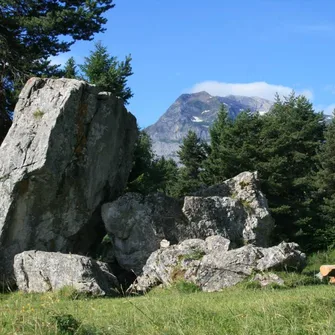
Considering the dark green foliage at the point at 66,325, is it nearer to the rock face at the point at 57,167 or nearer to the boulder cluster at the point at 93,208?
the boulder cluster at the point at 93,208

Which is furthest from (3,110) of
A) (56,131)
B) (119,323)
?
(119,323)

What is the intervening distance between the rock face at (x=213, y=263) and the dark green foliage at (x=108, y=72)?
1983cm

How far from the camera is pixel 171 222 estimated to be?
21.1 meters

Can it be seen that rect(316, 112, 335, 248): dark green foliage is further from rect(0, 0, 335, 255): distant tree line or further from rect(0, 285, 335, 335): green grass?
rect(0, 285, 335, 335): green grass

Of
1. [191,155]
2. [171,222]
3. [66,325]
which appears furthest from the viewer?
[191,155]

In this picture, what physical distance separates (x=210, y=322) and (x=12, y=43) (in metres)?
23.8

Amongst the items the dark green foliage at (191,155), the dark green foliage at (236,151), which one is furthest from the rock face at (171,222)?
the dark green foliage at (191,155)

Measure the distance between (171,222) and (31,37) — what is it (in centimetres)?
1333

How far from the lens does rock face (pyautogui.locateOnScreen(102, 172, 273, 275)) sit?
20.7m

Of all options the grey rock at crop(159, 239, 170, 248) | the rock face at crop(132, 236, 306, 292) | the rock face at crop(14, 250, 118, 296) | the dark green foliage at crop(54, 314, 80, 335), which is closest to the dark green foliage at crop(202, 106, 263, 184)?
the grey rock at crop(159, 239, 170, 248)

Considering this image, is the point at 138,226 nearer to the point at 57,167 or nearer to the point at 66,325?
the point at 57,167

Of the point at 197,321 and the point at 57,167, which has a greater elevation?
the point at 57,167

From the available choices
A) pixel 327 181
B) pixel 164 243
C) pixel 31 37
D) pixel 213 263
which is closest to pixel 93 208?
pixel 164 243

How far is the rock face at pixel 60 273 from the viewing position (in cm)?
1583
